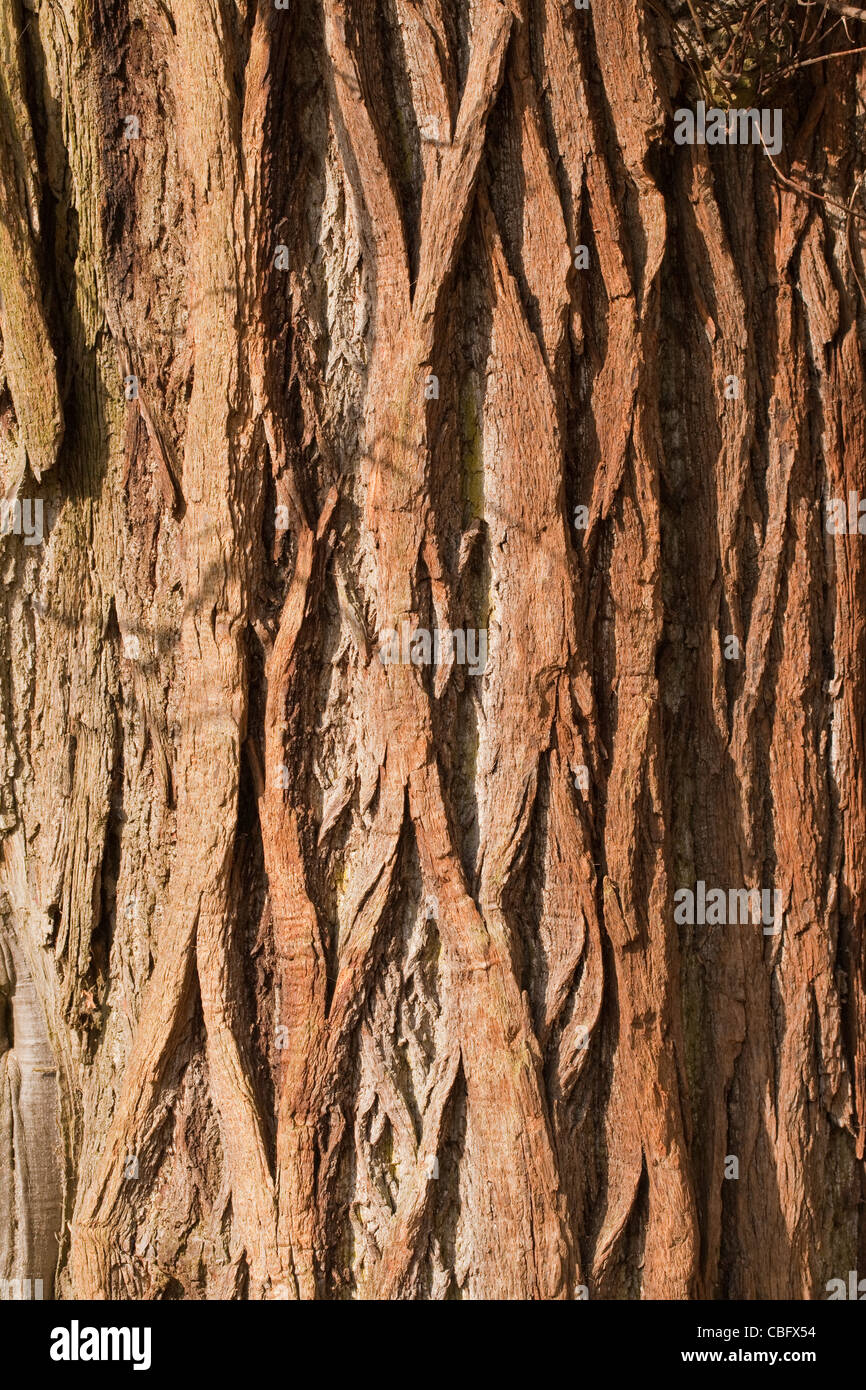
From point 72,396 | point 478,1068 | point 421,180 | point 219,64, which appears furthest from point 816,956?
point 219,64

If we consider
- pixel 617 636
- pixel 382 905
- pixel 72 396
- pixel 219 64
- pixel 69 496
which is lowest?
pixel 382 905

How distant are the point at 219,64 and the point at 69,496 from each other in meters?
0.95

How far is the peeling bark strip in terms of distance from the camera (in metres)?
2.30

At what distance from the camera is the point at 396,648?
2309mm

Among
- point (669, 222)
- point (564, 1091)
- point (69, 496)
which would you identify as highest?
point (669, 222)

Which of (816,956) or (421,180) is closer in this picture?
(421,180)

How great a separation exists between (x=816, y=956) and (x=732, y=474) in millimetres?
1099

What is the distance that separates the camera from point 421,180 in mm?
2332

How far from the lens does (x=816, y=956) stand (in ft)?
8.36

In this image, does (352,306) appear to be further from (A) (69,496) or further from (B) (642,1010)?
(B) (642,1010)

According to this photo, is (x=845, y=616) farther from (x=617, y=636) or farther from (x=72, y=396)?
(x=72, y=396)

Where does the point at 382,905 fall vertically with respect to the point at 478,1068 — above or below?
above

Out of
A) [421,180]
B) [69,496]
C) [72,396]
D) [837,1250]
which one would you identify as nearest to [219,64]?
[421,180]

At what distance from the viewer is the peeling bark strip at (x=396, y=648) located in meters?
2.30
